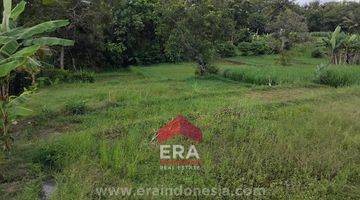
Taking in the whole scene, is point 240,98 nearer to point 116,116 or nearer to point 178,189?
point 116,116

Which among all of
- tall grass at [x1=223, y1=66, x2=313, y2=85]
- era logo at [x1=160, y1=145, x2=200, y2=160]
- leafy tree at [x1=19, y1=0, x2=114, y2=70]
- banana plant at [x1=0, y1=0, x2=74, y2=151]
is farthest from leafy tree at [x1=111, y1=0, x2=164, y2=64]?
era logo at [x1=160, y1=145, x2=200, y2=160]

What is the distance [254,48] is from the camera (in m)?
25.0

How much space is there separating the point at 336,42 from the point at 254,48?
26.6 feet

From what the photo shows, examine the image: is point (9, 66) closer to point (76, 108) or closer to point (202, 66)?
point (76, 108)

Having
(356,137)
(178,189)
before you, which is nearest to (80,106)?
(178,189)

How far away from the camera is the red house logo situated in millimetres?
5828

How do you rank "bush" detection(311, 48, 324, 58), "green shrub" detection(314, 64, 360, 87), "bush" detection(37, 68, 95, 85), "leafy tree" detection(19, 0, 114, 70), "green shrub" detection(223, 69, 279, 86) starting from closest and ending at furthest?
"green shrub" detection(314, 64, 360, 87)
"green shrub" detection(223, 69, 279, 86)
"leafy tree" detection(19, 0, 114, 70)
"bush" detection(37, 68, 95, 85)
"bush" detection(311, 48, 324, 58)

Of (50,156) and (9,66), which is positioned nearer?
(9,66)

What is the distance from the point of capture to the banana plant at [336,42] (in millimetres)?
16272

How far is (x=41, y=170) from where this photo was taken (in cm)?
482

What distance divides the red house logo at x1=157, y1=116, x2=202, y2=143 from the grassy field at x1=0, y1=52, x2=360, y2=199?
0.18m

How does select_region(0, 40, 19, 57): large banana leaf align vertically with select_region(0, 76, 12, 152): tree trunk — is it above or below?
above

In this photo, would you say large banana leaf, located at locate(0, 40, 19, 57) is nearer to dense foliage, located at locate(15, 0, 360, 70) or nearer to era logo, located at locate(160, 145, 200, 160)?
era logo, located at locate(160, 145, 200, 160)

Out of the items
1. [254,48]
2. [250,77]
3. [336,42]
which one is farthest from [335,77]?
[254,48]
